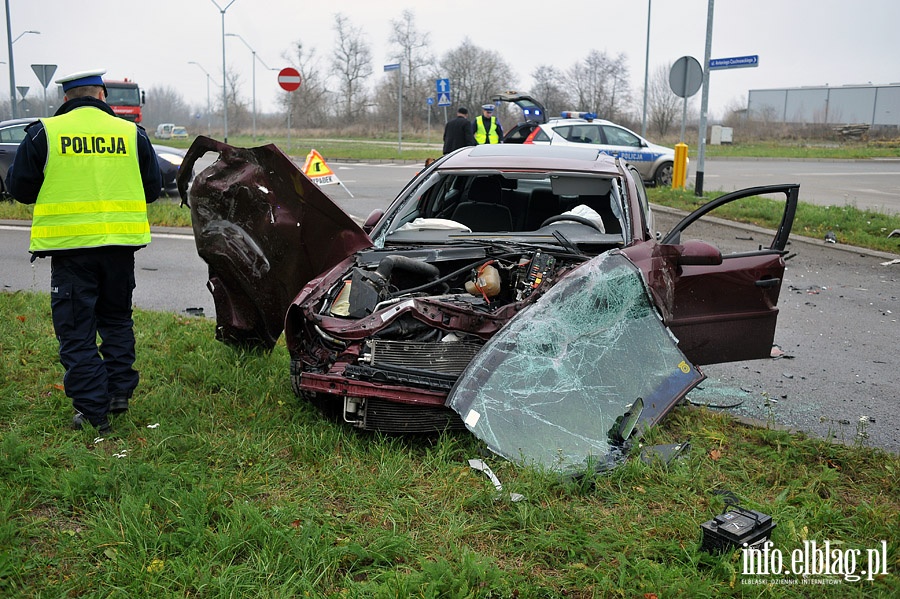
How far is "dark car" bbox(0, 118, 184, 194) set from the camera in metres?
13.7

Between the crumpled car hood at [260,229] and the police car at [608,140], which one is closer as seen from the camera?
the crumpled car hood at [260,229]

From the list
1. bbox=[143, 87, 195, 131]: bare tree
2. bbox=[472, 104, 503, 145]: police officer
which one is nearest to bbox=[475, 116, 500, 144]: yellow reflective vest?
bbox=[472, 104, 503, 145]: police officer

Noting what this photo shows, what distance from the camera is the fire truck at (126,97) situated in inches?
Result: 1340

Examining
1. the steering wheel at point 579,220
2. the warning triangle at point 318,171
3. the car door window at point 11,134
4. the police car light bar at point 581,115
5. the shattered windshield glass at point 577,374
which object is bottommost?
the shattered windshield glass at point 577,374

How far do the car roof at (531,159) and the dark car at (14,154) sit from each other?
8.91 m

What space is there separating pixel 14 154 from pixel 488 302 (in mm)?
12510

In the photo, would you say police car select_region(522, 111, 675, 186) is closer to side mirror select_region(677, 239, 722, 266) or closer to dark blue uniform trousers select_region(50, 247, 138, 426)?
side mirror select_region(677, 239, 722, 266)

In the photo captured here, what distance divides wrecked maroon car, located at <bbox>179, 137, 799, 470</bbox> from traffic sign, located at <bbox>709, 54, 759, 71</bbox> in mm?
9941

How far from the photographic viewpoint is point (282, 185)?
4633 mm

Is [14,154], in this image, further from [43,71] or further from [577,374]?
[577,374]

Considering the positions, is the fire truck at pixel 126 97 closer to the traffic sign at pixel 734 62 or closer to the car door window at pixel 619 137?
the car door window at pixel 619 137

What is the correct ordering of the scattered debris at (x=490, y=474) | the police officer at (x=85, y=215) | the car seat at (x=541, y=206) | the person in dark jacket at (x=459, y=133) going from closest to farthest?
1. the scattered debris at (x=490, y=474)
2. the police officer at (x=85, y=215)
3. the car seat at (x=541, y=206)
4. the person in dark jacket at (x=459, y=133)

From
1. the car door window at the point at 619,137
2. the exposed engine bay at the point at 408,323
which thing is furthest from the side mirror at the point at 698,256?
the car door window at the point at 619,137

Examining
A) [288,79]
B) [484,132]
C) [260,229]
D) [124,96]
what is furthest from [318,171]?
[124,96]
